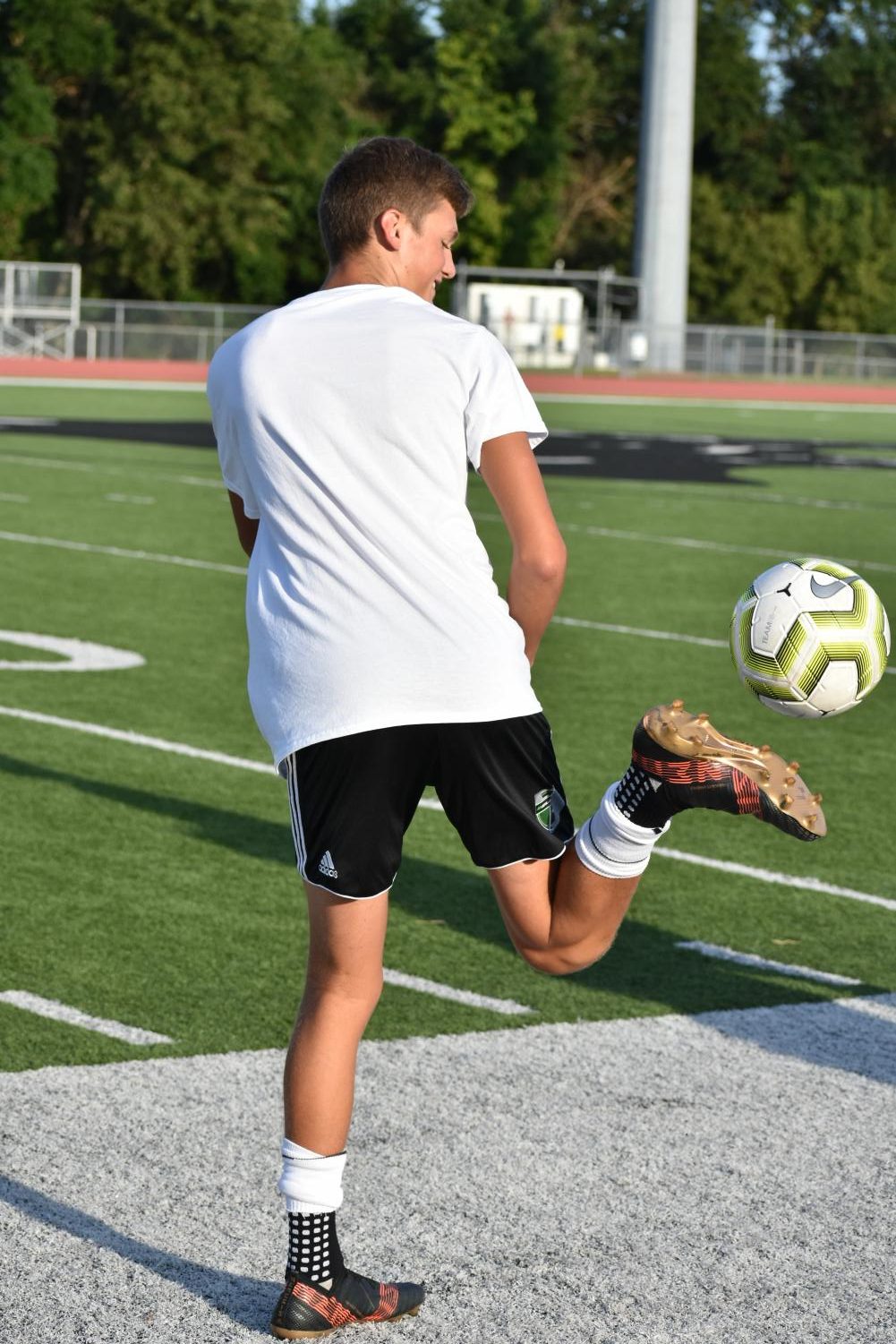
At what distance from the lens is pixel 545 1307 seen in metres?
3.50

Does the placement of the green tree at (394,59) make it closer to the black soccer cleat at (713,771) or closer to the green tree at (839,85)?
the green tree at (839,85)

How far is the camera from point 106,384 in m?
44.6

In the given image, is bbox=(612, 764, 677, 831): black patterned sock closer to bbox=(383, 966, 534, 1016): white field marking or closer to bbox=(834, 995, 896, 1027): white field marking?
bbox=(383, 966, 534, 1016): white field marking

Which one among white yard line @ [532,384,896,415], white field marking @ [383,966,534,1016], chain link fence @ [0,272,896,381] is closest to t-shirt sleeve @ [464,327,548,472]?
white field marking @ [383,966,534,1016]

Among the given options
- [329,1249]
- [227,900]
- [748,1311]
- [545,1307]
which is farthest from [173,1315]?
[227,900]

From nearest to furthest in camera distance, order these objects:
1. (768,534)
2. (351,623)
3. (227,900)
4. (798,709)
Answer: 1. (351,623)
2. (798,709)
3. (227,900)
4. (768,534)

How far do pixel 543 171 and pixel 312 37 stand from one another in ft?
33.0

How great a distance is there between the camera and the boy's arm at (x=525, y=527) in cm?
333

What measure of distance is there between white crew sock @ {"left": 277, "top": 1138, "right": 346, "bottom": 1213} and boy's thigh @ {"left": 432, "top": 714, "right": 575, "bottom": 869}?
579mm

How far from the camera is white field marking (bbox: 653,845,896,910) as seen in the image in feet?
21.3

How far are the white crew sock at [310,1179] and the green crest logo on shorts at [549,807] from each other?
68 centimetres

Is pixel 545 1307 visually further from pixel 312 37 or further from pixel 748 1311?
pixel 312 37

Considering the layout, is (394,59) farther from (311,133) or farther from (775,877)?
(775,877)

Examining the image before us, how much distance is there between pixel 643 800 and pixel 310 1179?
0.88 meters
